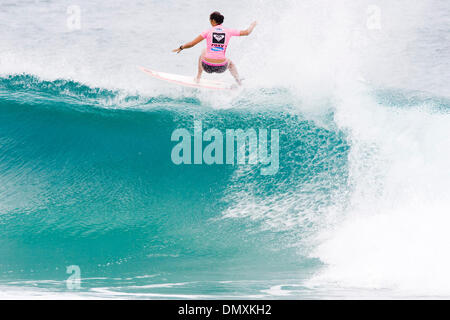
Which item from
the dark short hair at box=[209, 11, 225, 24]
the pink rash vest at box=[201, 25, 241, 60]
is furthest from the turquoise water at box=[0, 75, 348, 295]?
the dark short hair at box=[209, 11, 225, 24]

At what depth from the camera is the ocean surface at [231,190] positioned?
5211 millimetres

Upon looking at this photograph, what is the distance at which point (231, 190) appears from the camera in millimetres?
6371

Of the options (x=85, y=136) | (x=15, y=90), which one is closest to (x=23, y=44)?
(x=15, y=90)

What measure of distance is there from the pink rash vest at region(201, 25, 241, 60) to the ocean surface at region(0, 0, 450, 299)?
97 centimetres

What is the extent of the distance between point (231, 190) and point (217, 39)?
6.56 ft

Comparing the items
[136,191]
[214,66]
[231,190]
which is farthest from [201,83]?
[136,191]

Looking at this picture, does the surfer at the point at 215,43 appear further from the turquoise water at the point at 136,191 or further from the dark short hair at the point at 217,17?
the turquoise water at the point at 136,191

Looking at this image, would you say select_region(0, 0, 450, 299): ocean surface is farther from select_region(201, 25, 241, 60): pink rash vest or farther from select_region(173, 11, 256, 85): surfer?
select_region(201, 25, 241, 60): pink rash vest

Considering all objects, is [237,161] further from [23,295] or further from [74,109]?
[23,295]

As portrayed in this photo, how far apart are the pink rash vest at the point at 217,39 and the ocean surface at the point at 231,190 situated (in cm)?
97

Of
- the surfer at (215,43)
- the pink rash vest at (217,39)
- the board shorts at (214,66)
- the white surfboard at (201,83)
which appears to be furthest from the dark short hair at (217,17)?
the white surfboard at (201,83)

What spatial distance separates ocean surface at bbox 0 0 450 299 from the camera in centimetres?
521

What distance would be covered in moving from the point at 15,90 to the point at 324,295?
5.74 metres

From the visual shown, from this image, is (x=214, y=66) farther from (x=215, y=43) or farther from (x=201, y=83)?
(x=201, y=83)
